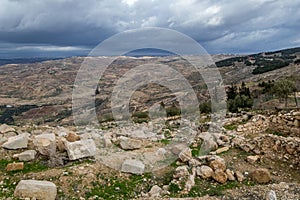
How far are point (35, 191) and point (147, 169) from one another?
4.19 m

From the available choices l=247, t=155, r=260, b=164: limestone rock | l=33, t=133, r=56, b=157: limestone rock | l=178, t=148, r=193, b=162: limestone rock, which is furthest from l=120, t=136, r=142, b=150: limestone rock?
l=247, t=155, r=260, b=164: limestone rock

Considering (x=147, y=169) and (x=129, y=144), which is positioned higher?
(x=129, y=144)

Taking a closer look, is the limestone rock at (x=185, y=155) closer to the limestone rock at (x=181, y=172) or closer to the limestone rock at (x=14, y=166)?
the limestone rock at (x=181, y=172)

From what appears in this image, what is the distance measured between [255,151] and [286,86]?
21.6 metres

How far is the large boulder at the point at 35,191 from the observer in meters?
8.68

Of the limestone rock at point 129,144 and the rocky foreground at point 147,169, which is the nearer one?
the rocky foreground at point 147,169

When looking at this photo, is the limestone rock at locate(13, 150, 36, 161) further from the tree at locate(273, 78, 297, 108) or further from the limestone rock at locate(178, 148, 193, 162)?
the tree at locate(273, 78, 297, 108)

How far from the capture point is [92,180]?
401 inches

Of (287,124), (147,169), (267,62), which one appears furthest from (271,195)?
(267,62)

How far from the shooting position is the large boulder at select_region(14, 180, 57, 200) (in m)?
8.68

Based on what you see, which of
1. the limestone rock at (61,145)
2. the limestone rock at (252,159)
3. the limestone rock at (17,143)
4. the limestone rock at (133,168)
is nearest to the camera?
the limestone rock at (133,168)

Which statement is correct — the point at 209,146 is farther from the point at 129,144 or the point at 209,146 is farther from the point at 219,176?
the point at 129,144

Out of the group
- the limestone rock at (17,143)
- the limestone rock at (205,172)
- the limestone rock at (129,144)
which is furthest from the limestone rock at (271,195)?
the limestone rock at (17,143)

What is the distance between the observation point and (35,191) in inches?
342
